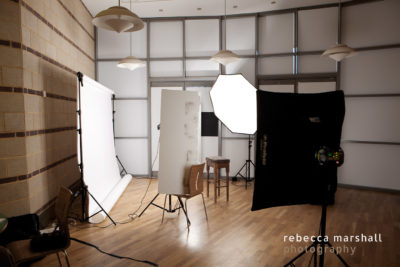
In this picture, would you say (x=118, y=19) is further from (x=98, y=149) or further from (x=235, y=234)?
(x=235, y=234)

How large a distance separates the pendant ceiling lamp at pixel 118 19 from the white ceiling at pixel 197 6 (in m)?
2.75

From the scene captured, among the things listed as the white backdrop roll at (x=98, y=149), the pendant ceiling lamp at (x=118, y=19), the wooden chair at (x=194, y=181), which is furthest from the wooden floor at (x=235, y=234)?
the pendant ceiling lamp at (x=118, y=19)

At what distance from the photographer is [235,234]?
3.07 meters

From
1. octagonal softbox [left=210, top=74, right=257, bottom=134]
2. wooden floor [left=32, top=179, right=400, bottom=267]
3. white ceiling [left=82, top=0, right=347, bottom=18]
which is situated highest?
white ceiling [left=82, top=0, right=347, bottom=18]

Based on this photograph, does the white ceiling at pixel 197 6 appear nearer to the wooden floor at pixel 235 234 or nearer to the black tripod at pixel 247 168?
the black tripod at pixel 247 168

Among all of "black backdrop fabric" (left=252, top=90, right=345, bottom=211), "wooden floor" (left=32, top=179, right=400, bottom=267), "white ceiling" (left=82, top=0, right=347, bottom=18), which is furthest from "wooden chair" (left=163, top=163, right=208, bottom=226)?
"white ceiling" (left=82, top=0, right=347, bottom=18)

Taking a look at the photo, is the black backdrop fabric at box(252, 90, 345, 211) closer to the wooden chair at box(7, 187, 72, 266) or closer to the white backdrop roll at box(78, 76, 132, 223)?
the wooden chair at box(7, 187, 72, 266)

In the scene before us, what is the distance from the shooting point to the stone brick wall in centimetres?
275

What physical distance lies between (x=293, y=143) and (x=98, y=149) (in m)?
3.27

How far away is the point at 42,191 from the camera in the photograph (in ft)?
10.8

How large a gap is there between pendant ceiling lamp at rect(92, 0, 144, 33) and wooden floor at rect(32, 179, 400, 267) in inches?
87.6

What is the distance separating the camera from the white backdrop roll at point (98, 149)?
3.51 meters

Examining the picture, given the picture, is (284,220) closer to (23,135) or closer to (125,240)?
(125,240)

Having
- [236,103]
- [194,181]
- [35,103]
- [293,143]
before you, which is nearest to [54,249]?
[194,181]
